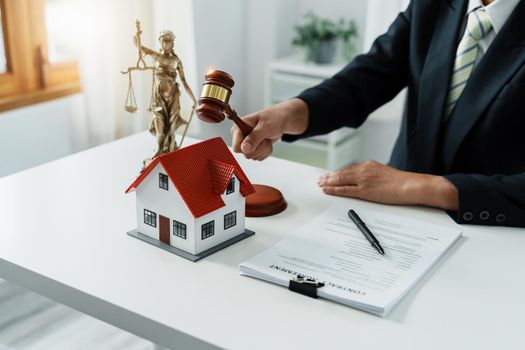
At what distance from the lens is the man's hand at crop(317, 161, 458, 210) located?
132 centimetres

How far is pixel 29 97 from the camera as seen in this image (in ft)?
8.32

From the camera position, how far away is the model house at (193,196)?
1.07 meters

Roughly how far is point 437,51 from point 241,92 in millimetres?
2120

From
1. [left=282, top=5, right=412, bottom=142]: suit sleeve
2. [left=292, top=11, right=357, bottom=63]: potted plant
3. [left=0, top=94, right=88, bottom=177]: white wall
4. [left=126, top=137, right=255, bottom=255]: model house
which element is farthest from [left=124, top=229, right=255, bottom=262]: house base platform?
[left=292, top=11, right=357, bottom=63]: potted plant

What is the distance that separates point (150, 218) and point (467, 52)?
0.90 m

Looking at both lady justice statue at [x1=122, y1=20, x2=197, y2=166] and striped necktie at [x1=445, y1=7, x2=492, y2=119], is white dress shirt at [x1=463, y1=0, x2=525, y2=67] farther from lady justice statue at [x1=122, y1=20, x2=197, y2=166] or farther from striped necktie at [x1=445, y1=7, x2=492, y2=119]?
lady justice statue at [x1=122, y1=20, x2=197, y2=166]

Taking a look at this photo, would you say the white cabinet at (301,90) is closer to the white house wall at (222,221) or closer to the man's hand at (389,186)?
the man's hand at (389,186)

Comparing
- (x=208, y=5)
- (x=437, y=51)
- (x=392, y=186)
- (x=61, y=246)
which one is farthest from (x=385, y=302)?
(x=208, y=5)

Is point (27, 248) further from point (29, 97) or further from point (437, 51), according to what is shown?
point (29, 97)

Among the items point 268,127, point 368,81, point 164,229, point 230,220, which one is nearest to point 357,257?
point 230,220

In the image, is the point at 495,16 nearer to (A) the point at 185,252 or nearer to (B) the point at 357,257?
(B) the point at 357,257

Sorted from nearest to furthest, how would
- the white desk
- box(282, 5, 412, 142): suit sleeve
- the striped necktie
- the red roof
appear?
the white desk, the red roof, the striped necktie, box(282, 5, 412, 142): suit sleeve

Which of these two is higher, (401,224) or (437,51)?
(437,51)

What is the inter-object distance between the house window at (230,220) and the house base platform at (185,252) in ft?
0.09
